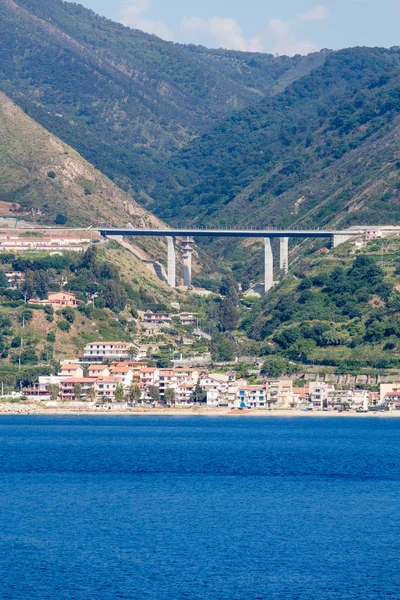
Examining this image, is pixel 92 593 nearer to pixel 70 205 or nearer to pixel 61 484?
pixel 61 484

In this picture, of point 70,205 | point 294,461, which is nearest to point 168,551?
point 294,461

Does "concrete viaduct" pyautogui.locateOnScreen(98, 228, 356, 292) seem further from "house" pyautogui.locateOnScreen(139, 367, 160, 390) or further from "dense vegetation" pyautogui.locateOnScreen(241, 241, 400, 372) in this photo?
"house" pyautogui.locateOnScreen(139, 367, 160, 390)

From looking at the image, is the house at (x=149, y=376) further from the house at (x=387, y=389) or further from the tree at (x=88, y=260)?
the tree at (x=88, y=260)

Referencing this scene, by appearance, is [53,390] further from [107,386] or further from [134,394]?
[134,394]

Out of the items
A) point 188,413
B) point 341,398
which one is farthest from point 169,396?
point 341,398

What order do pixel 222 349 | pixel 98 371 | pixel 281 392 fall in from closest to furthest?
pixel 281 392 → pixel 98 371 → pixel 222 349

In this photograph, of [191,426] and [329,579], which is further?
[191,426]

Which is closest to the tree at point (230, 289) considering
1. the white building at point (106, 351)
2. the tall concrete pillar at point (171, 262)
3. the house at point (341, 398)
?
the tall concrete pillar at point (171, 262)
